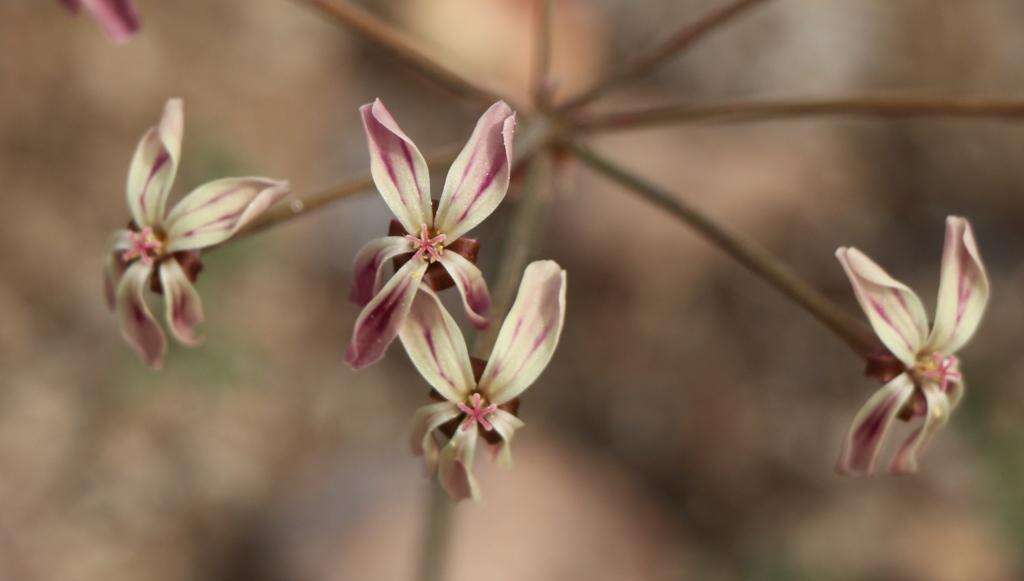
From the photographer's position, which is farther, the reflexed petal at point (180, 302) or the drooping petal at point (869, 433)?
the reflexed petal at point (180, 302)

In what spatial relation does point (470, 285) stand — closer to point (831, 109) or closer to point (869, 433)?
point (869, 433)

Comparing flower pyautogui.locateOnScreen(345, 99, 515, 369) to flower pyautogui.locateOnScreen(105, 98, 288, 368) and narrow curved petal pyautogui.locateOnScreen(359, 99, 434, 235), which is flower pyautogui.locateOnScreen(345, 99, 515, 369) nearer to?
narrow curved petal pyautogui.locateOnScreen(359, 99, 434, 235)

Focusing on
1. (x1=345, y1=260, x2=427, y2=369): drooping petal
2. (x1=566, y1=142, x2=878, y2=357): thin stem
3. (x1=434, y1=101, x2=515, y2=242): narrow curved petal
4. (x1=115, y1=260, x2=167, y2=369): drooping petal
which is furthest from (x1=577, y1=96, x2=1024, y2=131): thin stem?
(x1=115, y1=260, x2=167, y2=369): drooping petal

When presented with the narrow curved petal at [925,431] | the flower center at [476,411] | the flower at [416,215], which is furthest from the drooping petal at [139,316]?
the narrow curved petal at [925,431]

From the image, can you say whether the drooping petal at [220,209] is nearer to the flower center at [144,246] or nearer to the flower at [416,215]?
the flower center at [144,246]

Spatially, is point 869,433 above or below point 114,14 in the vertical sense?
below

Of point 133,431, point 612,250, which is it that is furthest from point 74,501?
point 612,250

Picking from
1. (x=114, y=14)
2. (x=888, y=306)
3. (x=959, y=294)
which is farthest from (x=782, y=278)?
(x=114, y=14)

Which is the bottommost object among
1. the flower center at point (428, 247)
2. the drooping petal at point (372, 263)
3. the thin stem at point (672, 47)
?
the drooping petal at point (372, 263)
